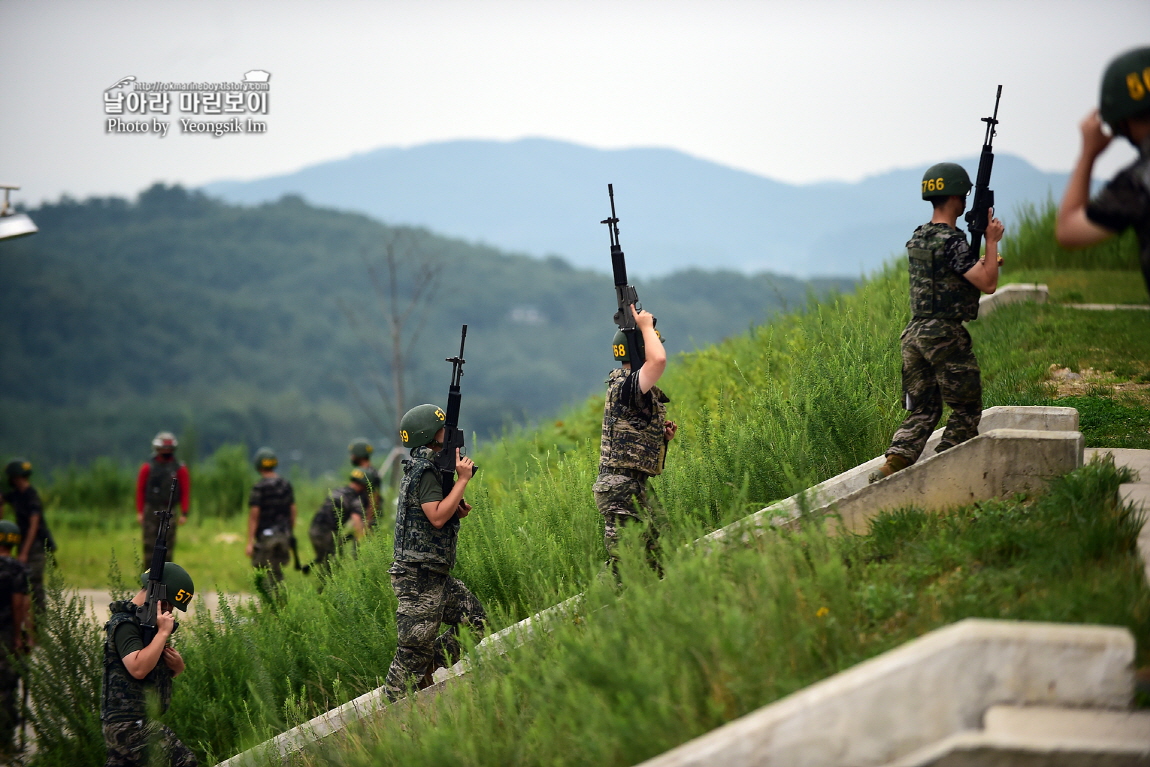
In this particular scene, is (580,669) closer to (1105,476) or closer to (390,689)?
(390,689)

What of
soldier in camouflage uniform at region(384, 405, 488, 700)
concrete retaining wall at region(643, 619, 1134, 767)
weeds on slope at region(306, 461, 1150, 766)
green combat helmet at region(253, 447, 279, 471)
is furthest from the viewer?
green combat helmet at region(253, 447, 279, 471)

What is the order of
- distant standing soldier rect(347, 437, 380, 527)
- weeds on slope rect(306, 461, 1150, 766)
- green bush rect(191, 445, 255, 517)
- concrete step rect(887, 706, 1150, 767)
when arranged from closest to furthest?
concrete step rect(887, 706, 1150, 767)
weeds on slope rect(306, 461, 1150, 766)
distant standing soldier rect(347, 437, 380, 527)
green bush rect(191, 445, 255, 517)

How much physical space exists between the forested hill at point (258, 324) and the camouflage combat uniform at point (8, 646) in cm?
6887

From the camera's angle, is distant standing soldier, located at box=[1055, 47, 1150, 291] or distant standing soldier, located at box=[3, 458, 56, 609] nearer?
distant standing soldier, located at box=[1055, 47, 1150, 291]

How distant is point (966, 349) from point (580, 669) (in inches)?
116

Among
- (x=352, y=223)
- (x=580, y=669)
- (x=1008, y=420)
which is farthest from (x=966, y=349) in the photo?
(x=352, y=223)

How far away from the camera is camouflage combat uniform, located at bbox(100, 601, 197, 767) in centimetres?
579

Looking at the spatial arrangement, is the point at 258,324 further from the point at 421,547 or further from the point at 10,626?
the point at 421,547

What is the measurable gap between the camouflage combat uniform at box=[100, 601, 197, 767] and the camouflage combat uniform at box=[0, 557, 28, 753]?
242 cm

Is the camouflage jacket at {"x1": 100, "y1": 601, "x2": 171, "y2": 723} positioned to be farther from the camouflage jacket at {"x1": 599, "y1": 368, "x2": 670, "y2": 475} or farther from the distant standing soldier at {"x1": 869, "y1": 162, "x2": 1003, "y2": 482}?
the distant standing soldier at {"x1": 869, "y1": 162, "x2": 1003, "y2": 482}

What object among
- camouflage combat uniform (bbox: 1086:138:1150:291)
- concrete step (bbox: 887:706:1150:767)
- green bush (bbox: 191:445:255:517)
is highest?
camouflage combat uniform (bbox: 1086:138:1150:291)

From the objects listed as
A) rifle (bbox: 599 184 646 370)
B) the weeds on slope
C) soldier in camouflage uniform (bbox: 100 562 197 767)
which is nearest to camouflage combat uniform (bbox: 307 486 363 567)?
soldier in camouflage uniform (bbox: 100 562 197 767)

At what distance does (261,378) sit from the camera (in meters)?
105

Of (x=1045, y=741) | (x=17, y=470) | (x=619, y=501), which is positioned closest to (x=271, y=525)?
(x=17, y=470)
